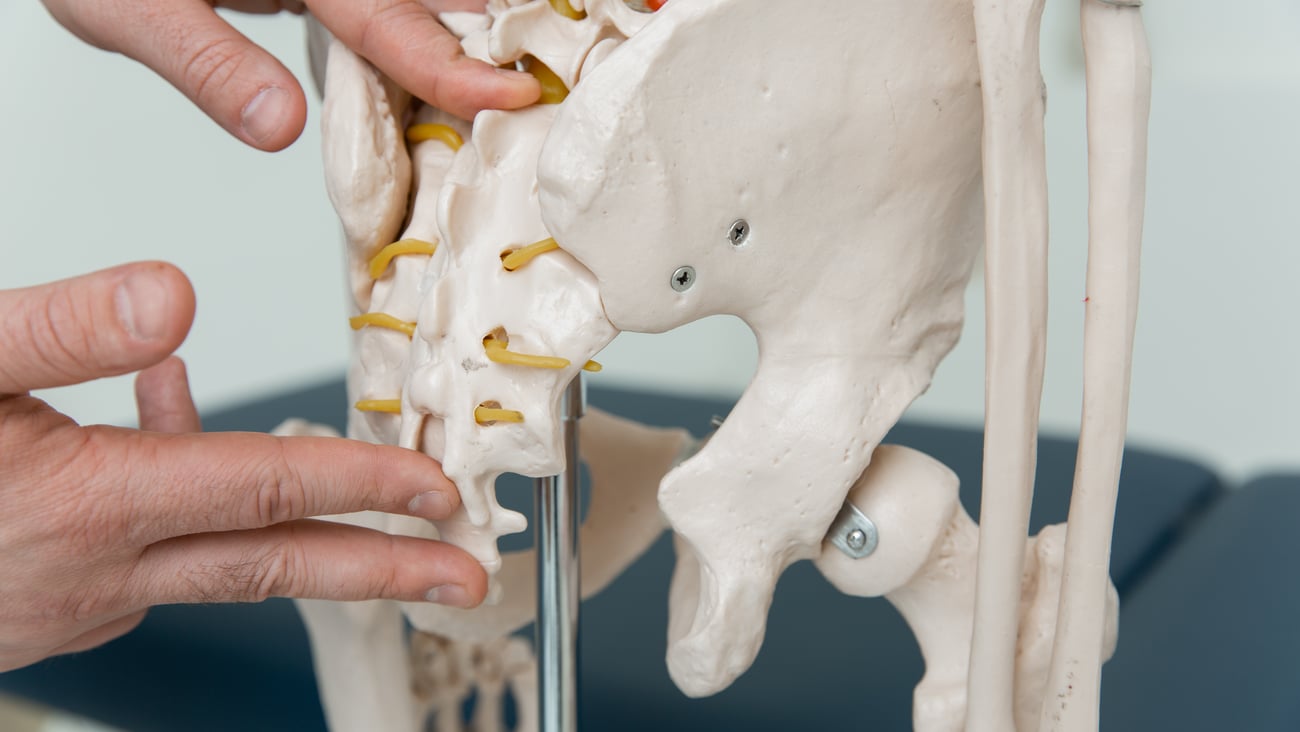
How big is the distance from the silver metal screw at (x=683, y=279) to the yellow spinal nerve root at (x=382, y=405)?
Result: 175mm

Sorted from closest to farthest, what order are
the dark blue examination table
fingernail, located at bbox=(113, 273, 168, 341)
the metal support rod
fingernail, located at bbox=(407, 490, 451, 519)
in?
fingernail, located at bbox=(113, 273, 168, 341) < fingernail, located at bbox=(407, 490, 451, 519) < the metal support rod < the dark blue examination table

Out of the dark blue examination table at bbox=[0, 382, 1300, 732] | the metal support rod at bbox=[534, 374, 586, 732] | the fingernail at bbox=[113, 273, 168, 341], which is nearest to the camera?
the fingernail at bbox=[113, 273, 168, 341]

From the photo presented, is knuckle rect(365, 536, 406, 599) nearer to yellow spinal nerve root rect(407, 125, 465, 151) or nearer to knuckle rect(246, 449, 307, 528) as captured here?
knuckle rect(246, 449, 307, 528)

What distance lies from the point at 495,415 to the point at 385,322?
0.11 m

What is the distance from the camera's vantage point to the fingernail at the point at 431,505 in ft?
2.07

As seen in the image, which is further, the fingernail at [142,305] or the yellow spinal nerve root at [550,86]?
the yellow spinal nerve root at [550,86]

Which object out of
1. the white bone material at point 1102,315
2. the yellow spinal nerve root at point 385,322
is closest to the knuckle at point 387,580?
the yellow spinal nerve root at point 385,322

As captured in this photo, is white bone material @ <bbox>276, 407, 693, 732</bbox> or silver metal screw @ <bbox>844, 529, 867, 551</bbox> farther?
white bone material @ <bbox>276, 407, 693, 732</bbox>

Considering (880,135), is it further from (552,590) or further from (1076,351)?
(1076,351)

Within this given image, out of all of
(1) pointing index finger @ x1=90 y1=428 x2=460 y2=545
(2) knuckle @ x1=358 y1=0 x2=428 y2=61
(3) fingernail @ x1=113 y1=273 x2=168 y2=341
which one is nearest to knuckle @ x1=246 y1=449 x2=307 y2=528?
(1) pointing index finger @ x1=90 y1=428 x2=460 y2=545

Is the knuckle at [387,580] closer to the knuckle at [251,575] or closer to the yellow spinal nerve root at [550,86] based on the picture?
the knuckle at [251,575]

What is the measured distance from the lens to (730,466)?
2.14 feet

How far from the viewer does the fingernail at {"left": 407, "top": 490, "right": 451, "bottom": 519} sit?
24.8 inches

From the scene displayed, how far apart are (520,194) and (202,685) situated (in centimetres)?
71
